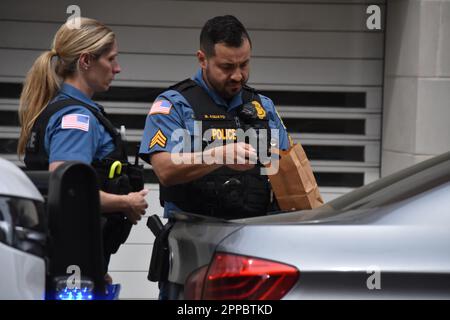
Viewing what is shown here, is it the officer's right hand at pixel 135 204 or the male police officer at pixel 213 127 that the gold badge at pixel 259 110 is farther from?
the officer's right hand at pixel 135 204

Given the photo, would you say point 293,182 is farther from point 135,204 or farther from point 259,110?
point 135,204

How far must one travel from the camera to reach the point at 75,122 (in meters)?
4.21

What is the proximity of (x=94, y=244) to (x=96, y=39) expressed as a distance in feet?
5.08

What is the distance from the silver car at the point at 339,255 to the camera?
123 inches

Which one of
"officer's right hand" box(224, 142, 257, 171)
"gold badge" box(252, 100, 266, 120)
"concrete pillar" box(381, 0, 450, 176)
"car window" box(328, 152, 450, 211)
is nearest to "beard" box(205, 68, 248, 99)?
"gold badge" box(252, 100, 266, 120)

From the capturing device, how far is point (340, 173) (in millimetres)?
8195

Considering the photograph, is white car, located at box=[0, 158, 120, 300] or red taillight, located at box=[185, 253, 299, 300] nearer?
white car, located at box=[0, 158, 120, 300]

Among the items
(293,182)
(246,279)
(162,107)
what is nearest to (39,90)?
(162,107)

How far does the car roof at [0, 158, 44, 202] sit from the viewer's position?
2.77m

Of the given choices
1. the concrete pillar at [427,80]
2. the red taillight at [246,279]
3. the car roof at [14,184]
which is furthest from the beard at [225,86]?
the concrete pillar at [427,80]

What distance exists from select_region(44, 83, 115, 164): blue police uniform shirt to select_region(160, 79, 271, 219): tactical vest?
43 centimetres

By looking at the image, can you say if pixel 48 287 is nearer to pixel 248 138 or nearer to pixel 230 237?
pixel 230 237

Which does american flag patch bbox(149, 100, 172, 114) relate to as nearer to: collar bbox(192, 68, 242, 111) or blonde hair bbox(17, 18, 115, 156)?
collar bbox(192, 68, 242, 111)

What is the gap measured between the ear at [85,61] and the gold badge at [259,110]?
86 cm
